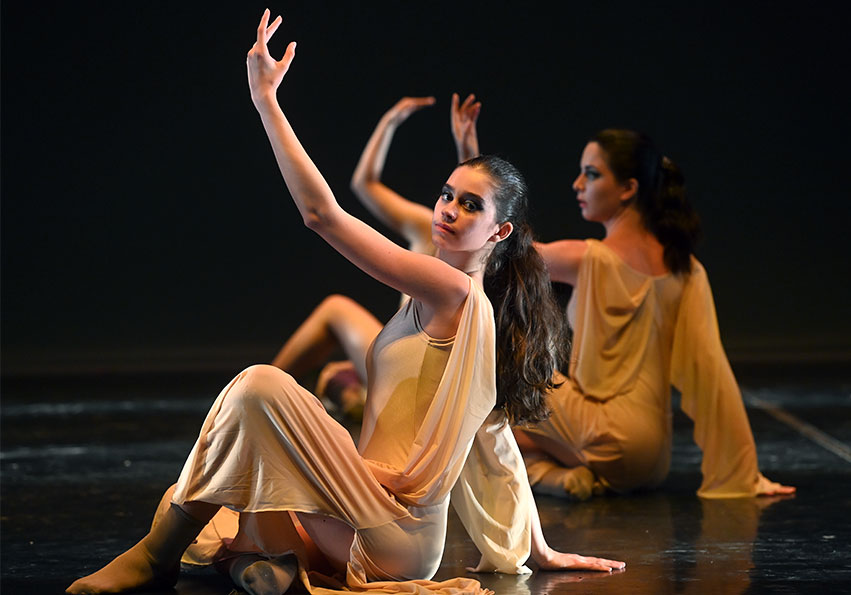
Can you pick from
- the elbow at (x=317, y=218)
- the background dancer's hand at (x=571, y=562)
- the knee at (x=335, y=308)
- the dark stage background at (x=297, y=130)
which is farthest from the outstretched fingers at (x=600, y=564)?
the dark stage background at (x=297, y=130)

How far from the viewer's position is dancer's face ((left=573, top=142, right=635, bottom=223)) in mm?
3961

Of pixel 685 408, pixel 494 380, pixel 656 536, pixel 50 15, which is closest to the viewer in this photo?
pixel 494 380

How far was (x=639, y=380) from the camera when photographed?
3.85 metres

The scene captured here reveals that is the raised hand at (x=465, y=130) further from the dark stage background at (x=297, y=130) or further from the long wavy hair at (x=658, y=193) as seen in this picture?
the dark stage background at (x=297, y=130)

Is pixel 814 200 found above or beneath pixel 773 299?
above

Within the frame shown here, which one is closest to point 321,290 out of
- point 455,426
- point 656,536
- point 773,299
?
point 773,299

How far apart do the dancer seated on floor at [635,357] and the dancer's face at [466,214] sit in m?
1.23

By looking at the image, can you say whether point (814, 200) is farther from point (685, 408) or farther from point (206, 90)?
point (685, 408)

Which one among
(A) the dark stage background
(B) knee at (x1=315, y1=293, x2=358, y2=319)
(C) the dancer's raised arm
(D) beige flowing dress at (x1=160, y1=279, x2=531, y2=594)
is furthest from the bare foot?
(A) the dark stage background

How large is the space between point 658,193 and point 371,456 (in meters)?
1.80

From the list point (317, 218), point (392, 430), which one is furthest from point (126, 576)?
point (317, 218)

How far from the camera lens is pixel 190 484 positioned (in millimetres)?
2311

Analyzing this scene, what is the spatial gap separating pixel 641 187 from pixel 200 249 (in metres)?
4.73

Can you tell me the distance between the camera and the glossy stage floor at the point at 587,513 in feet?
8.58
